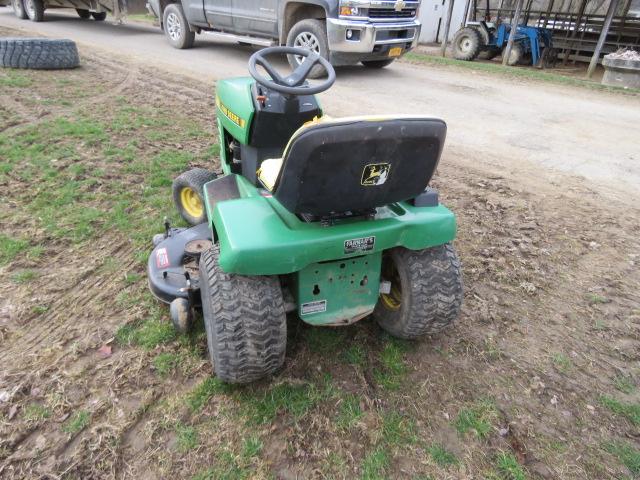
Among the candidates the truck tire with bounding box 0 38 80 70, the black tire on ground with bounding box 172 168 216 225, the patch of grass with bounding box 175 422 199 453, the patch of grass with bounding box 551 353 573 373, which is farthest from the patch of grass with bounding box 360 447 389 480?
the truck tire with bounding box 0 38 80 70

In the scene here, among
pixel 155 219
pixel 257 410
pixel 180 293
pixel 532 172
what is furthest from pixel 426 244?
pixel 532 172

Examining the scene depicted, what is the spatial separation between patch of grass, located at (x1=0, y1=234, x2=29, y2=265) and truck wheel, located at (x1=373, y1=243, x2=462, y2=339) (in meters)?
2.55

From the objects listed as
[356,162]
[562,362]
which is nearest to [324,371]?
[356,162]

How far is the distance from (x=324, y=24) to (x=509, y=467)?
7706 millimetres

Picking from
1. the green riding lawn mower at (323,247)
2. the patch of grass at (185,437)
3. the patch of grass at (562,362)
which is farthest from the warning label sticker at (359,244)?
the patch of grass at (562,362)

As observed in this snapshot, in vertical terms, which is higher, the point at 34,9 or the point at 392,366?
the point at 34,9

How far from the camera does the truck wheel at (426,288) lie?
7.75 feet

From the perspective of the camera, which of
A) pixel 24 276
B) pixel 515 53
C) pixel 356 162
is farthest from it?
pixel 515 53

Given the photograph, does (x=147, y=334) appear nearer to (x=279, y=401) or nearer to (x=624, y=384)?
(x=279, y=401)

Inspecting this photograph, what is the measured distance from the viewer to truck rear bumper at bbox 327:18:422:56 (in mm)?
7684

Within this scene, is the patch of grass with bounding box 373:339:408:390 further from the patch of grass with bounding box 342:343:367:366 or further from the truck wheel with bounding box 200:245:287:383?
the truck wheel with bounding box 200:245:287:383

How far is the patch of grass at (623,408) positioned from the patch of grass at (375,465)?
1.17 meters

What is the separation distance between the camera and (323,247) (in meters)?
2.08

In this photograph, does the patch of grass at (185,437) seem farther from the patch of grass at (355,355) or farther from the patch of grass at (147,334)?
the patch of grass at (355,355)
